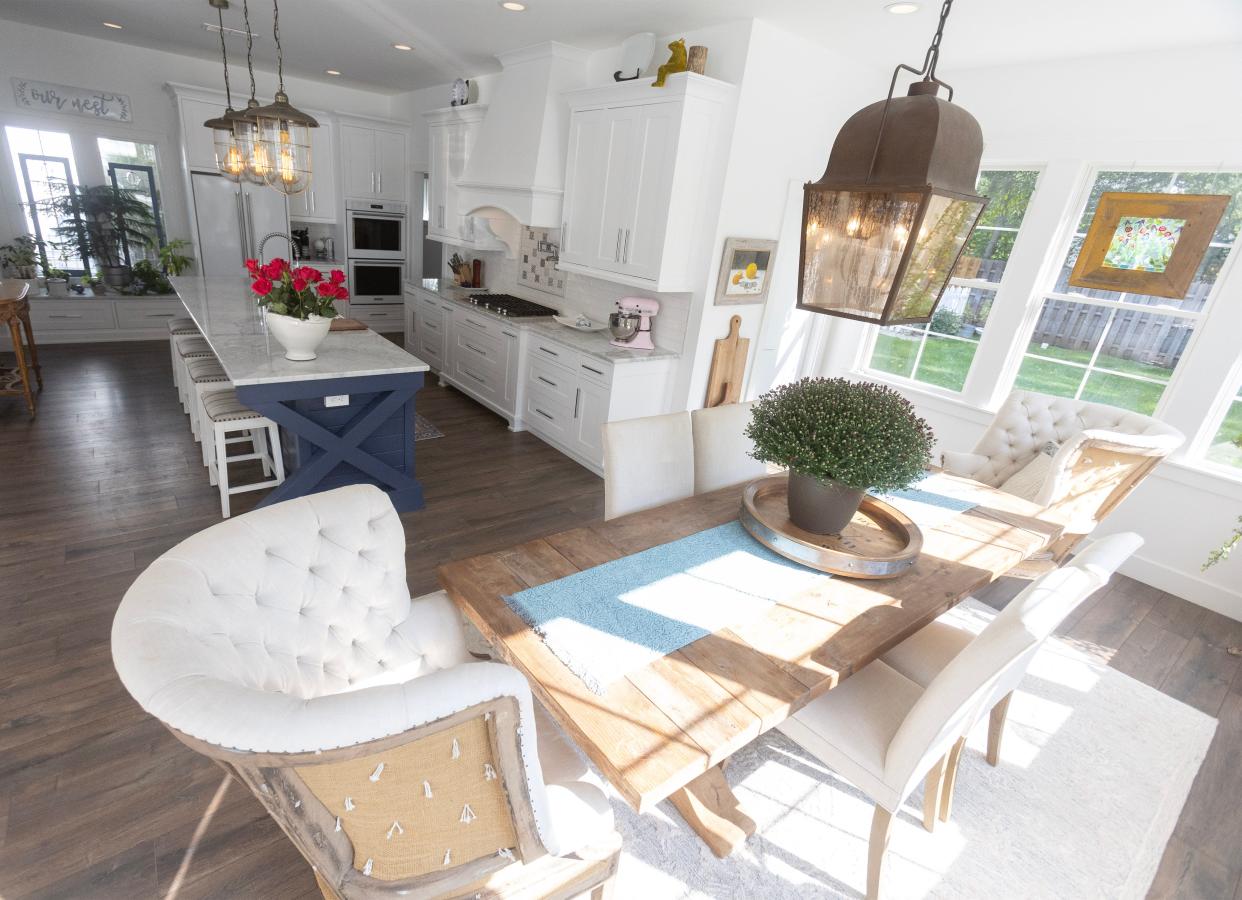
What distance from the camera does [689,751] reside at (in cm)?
112

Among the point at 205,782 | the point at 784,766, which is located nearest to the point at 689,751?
the point at 784,766

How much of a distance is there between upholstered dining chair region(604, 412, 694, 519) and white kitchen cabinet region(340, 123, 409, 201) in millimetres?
6024

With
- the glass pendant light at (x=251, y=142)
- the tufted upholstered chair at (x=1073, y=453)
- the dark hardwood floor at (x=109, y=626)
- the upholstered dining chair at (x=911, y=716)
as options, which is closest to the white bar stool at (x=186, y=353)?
the dark hardwood floor at (x=109, y=626)

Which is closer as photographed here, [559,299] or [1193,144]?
[1193,144]

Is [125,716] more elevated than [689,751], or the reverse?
[689,751]

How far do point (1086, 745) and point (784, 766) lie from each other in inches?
47.7

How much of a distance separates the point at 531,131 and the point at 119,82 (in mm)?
4390

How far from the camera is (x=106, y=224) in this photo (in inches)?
231

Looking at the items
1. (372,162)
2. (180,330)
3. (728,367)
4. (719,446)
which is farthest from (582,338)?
(372,162)

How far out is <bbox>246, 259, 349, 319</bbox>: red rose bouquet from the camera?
2.77 meters

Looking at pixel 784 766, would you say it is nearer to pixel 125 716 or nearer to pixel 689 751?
pixel 689 751

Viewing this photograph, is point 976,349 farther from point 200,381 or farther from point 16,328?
point 16,328

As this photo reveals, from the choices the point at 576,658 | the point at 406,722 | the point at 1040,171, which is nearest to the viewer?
the point at 406,722

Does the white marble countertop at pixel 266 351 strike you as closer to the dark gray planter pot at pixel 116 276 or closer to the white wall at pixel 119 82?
the dark gray planter pot at pixel 116 276
